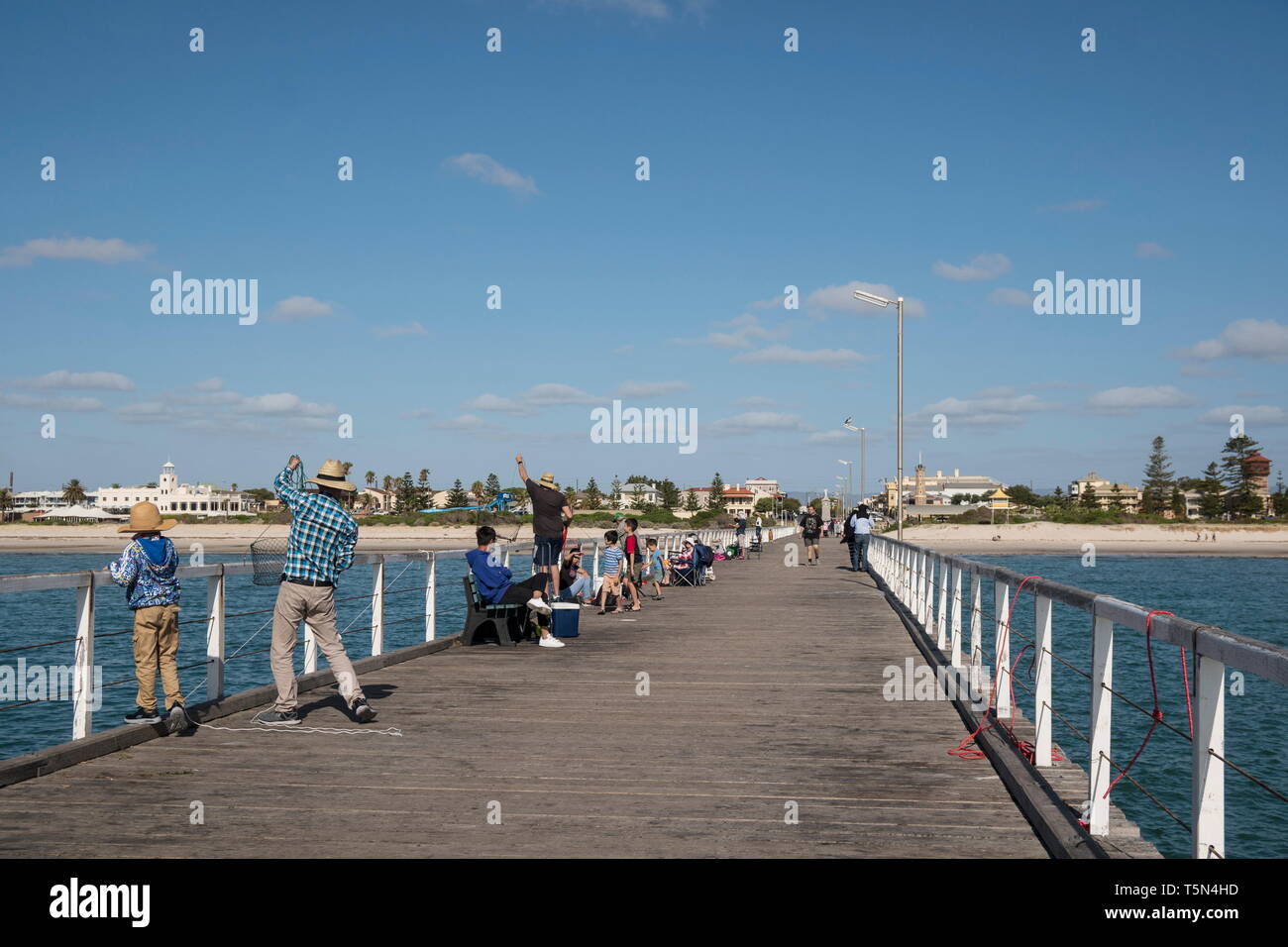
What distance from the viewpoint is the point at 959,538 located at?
4387 inches

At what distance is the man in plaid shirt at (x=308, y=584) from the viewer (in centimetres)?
772

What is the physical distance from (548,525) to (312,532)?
6.94 meters

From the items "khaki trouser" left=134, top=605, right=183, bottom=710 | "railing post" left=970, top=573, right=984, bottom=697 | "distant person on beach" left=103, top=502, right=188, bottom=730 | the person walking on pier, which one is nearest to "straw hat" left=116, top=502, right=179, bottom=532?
"distant person on beach" left=103, top=502, right=188, bottom=730

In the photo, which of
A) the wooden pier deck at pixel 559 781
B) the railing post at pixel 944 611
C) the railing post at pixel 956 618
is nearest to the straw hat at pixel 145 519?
the wooden pier deck at pixel 559 781

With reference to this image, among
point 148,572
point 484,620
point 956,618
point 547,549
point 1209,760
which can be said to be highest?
point 148,572

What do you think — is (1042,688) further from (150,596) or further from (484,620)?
(484,620)

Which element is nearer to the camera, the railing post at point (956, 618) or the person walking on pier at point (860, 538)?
the railing post at point (956, 618)

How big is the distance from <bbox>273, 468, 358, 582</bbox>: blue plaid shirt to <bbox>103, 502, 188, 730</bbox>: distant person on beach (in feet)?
2.71

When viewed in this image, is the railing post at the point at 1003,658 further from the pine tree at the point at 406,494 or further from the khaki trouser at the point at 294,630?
the pine tree at the point at 406,494

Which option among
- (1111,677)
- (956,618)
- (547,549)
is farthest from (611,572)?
(1111,677)

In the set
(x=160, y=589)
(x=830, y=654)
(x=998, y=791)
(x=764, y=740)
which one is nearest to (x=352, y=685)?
(x=160, y=589)

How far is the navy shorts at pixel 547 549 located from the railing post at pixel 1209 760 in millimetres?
11396

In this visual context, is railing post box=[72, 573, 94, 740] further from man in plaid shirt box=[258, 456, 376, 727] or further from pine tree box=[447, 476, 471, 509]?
pine tree box=[447, 476, 471, 509]
